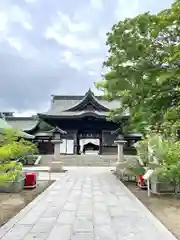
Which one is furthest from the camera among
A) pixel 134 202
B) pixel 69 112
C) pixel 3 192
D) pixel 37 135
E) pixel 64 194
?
pixel 69 112

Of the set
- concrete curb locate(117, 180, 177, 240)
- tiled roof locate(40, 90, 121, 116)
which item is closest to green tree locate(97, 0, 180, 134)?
concrete curb locate(117, 180, 177, 240)

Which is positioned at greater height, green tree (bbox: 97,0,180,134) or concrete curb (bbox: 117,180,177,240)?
green tree (bbox: 97,0,180,134)

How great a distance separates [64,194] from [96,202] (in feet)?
6.12

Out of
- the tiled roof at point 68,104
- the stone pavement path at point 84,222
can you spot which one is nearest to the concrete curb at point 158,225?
the stone pavement path at point 84,222

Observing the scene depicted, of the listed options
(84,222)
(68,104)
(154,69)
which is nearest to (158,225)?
(84,222)

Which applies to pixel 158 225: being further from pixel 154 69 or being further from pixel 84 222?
pixel 154 69

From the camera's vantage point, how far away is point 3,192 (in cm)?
1088

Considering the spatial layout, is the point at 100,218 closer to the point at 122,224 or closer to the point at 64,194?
the point at 122,224

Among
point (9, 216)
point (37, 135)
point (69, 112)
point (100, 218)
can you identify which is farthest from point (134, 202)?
point (69, 112)

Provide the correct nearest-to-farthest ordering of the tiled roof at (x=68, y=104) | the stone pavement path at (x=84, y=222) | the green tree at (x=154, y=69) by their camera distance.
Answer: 1. the stone pavement path at (x=84, y=222)
2. the green tree at (x=154, y=69)
3. the tiled roof at (x=68, y=104)

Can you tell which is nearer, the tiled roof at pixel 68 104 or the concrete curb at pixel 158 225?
the concrete curb at pixel 158 225

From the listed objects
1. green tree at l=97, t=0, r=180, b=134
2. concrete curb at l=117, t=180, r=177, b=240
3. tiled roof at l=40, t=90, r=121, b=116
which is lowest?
concrete curb at l=117, t=180, r=177, b=240

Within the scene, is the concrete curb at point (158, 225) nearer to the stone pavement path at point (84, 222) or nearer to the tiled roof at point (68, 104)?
the stone pavement path at point (84, 222)

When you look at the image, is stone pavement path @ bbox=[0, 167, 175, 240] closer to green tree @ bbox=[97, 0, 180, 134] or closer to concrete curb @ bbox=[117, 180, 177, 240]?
concrete curb @ bbox=[117, 180, 177, 240]
